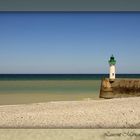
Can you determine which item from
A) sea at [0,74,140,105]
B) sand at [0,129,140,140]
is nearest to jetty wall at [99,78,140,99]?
sea at [0,74,140,105]

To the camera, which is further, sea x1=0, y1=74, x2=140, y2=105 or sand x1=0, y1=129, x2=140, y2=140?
sea x1=0, y1=74, x2=140, y2=105

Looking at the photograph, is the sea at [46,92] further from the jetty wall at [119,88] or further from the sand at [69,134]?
the sand at [69,134]

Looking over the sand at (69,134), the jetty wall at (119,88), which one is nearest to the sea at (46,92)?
the jetty wall at (119,88)

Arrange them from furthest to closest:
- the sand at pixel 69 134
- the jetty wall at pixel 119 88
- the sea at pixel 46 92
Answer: the sea at pixel 46 92 < the jetty wall at pixel 119 88 < the sand at pixel 69 134

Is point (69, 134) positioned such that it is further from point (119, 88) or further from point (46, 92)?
point (46, 92)

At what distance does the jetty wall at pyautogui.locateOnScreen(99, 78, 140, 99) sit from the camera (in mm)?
18559

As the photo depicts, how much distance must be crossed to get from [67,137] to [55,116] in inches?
140

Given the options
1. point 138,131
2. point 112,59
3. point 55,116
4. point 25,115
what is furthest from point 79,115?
point 112,59

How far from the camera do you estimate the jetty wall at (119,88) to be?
60.9ft

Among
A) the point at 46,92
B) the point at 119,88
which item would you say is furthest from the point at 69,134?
the point at 46,92

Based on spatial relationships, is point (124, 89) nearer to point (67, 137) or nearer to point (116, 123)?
point (116, 123)

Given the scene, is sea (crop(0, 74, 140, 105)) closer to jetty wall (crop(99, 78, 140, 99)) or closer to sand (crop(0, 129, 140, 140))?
jetty wall (crop(99, 78, 140, 99))

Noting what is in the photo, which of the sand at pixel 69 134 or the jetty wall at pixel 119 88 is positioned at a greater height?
the jetty wall at pixel 119 88

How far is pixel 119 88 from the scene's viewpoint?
1886cm
